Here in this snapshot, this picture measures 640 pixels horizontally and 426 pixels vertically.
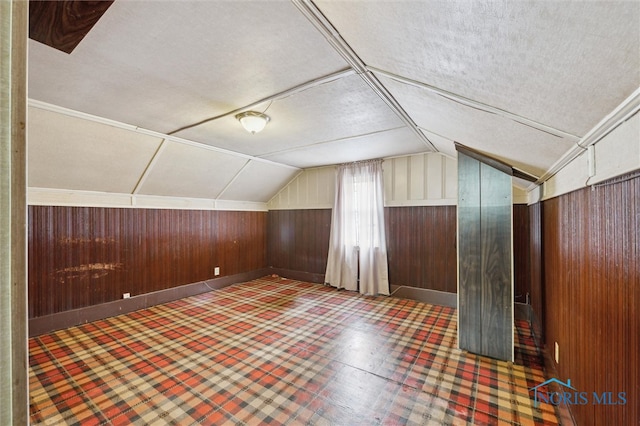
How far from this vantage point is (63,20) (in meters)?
1.37

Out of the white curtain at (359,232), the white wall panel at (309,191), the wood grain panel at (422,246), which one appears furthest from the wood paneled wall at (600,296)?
the white wall panel at (309,191)

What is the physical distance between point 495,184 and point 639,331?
1898 millimetres

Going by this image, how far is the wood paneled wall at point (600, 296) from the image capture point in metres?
1.01

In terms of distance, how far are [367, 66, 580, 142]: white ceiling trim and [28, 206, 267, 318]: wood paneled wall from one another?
409 centimetres

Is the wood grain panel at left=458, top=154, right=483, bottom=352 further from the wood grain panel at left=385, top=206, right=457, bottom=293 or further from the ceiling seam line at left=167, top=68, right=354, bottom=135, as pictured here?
the ceiling seam line at left=167, top=68, right=354, bottom=135

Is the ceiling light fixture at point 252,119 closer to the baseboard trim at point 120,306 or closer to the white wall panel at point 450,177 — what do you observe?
the white wall panel at point 450,177

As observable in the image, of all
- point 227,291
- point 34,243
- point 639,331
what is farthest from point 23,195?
point 227,291

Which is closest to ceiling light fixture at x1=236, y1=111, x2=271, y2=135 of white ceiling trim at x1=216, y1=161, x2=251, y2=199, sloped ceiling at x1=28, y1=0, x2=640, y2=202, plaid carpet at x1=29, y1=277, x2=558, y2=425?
sloped ceiling at x1=28, y1=0, x2=640, y2=202

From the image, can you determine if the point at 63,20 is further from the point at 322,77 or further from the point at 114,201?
the point at 114,201

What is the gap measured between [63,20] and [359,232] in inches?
169

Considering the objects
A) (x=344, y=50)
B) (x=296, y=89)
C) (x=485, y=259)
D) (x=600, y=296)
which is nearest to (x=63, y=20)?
(x=296, y=89)

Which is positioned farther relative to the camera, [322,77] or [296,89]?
[296,89]

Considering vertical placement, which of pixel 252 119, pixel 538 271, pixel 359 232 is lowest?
pixel 538 271

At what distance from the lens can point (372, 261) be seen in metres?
4.68
